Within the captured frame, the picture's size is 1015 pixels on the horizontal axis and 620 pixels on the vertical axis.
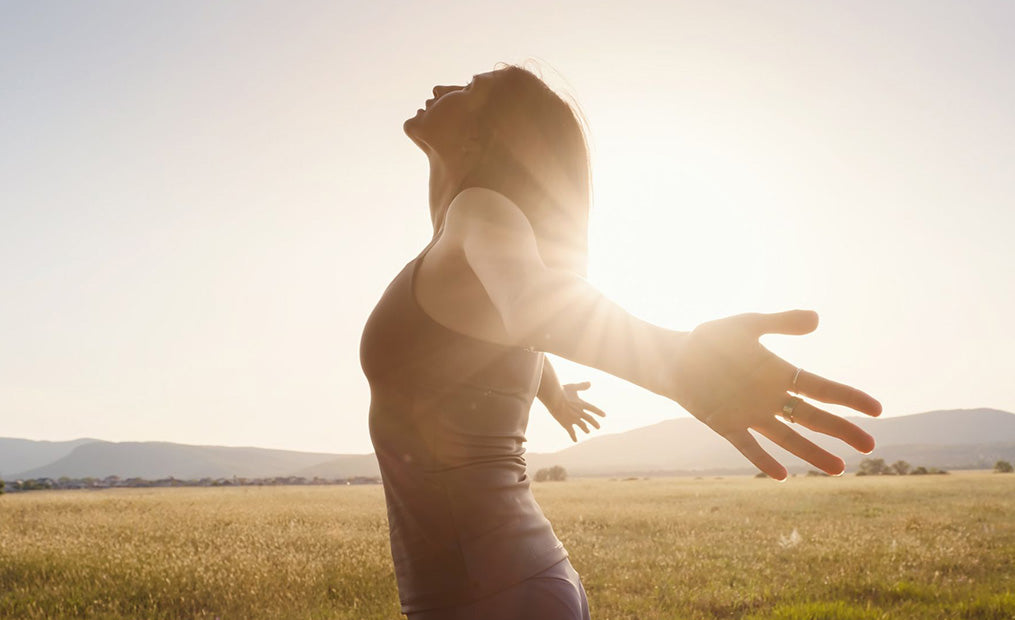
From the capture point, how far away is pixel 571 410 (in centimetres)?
317

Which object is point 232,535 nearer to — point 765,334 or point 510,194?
point 510,194

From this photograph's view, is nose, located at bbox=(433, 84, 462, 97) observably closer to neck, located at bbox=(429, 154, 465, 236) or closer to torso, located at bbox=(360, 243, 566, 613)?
neck, located at bbox=(429, 154, 465, 236)

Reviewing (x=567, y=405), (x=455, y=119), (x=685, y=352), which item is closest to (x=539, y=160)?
(x=455, y=119)

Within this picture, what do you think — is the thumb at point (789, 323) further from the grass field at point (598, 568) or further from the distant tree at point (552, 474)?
the distant tree at point (552, 474)

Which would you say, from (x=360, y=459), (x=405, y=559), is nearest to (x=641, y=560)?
(x=405, y=559)

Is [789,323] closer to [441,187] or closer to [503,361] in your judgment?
[503,361]

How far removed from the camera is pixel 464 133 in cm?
187

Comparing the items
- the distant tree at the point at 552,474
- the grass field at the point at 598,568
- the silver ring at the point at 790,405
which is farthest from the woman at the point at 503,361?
Result: the distant tree at the point at 552,474

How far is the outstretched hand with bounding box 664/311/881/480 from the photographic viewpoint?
1.01 meters

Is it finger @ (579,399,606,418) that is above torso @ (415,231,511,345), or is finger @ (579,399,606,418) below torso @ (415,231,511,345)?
below

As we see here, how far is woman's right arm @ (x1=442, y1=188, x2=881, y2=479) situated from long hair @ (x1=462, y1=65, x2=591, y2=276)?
0.55 m

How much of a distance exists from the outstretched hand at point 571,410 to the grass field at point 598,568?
3.96 meters

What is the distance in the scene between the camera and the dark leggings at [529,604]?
1464mm

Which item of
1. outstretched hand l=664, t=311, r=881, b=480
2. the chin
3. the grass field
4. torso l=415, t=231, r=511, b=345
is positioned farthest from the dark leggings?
the grass field
